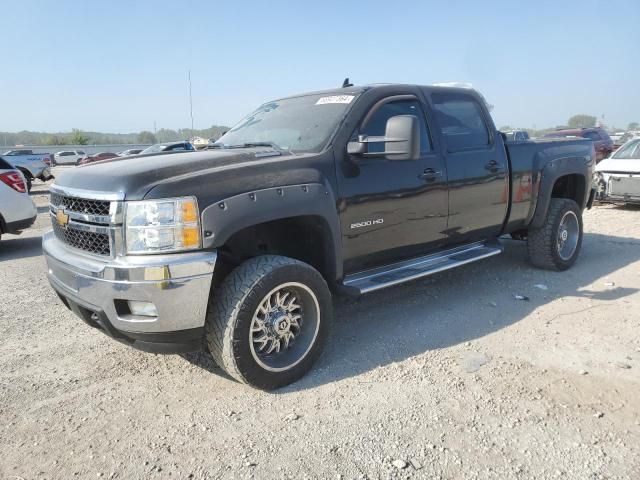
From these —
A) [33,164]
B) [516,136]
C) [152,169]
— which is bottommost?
[33,164]

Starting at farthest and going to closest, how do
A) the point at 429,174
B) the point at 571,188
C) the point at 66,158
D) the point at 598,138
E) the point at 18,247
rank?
the point at 66,158
the point at 598,138
the point at 18,247
the point at 571,188
the point at 429,174

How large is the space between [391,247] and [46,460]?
2659 mm

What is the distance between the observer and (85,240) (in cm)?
317

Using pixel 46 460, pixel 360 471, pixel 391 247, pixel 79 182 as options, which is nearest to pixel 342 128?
pixel 391 247

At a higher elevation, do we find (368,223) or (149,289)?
(368,223)

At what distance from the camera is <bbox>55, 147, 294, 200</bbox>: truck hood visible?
289cm

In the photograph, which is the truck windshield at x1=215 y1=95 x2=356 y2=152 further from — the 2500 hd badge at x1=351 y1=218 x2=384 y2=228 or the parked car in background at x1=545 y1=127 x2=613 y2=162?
the parked car in background at x1=545 y1=127 x2=613 y2=162

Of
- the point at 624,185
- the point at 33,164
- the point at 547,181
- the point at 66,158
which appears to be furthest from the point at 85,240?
the point at 66,158

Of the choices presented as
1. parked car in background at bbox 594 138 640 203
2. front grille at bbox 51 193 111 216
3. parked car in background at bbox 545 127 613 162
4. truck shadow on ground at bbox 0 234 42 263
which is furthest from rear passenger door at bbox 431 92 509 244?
parked car in background at bbox 545 127 613 162

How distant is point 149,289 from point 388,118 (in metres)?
2.39

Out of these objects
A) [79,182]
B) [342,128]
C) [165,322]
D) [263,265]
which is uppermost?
[342,128]

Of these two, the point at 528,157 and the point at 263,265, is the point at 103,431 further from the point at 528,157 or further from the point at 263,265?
the point at 528,157

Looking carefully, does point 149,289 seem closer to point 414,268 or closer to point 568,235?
point 414,268

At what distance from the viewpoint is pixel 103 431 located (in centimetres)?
283
